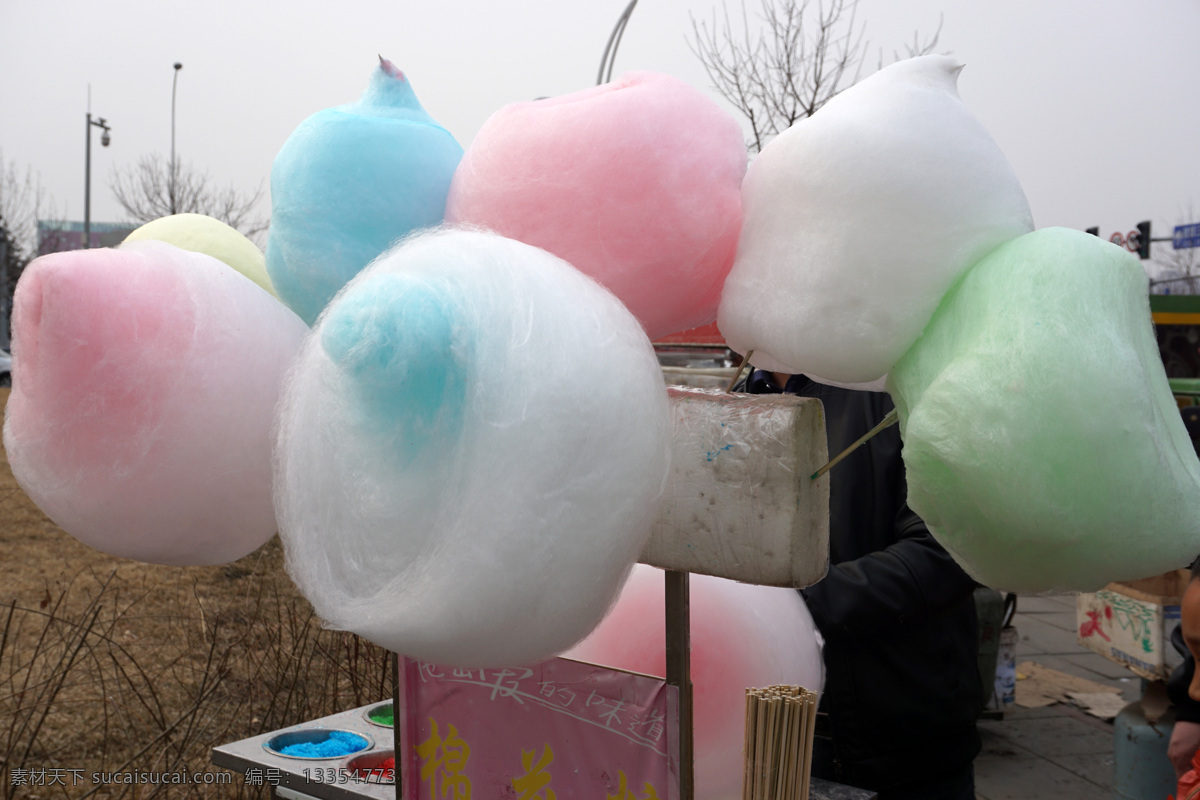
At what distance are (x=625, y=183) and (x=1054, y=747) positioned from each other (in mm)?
3719

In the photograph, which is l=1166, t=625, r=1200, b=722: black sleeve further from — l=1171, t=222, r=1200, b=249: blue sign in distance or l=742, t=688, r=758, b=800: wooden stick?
l=1171, t=222, r=1200, b=249: blue sign in distance

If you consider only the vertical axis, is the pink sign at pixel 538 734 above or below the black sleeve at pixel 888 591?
below

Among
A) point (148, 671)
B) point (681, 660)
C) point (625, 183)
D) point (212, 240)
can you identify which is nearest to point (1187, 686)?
point (681, 660)

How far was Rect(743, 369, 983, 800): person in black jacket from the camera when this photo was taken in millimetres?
1424

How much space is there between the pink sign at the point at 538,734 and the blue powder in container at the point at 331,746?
0.57m

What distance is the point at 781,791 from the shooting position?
107cm

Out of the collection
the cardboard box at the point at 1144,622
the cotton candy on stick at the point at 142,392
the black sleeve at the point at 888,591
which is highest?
the cotton candy on stick at the point at 142,392

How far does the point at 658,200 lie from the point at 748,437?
261 mm

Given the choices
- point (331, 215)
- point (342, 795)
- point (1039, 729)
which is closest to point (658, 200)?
point (331, 215)

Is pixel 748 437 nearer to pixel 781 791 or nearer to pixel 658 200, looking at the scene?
pixel 658 200

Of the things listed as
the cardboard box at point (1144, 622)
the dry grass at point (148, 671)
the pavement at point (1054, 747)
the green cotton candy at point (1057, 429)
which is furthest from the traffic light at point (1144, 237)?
the green cotton candy at point (1057, 429)

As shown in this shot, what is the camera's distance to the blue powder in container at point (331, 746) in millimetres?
1802

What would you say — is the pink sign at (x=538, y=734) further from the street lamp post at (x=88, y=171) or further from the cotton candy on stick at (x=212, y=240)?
the street lamp post at (x=88, y=171)

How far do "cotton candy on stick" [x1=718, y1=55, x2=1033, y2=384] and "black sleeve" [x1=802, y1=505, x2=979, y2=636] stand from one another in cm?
67
